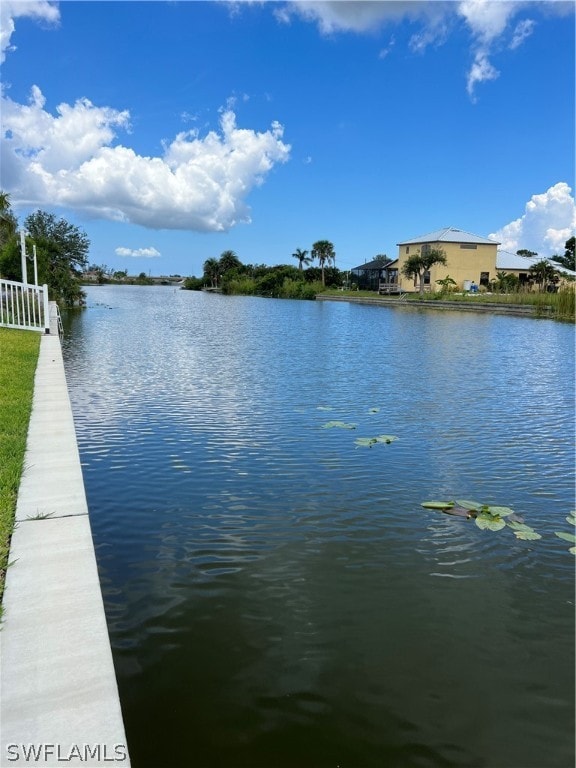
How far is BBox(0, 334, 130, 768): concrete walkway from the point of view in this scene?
224cm

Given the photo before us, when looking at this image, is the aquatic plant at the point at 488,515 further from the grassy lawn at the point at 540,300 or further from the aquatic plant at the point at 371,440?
the grassy lawn at the point at 540,300

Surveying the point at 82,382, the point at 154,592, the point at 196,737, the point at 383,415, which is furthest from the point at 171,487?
the point at 82,382

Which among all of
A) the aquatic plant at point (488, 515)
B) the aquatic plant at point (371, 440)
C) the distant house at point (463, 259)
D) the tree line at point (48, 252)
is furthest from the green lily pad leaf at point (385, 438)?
the distant house at point (463, 259)

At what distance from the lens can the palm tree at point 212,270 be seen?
148 m

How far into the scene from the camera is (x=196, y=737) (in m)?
2.91

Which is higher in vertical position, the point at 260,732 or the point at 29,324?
the point at 29,324

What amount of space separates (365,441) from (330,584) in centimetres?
403

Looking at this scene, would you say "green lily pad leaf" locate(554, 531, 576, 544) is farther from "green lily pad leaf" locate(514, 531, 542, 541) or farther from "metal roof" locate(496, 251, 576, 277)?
"metal roof" locate(496, 251, 576, 277)

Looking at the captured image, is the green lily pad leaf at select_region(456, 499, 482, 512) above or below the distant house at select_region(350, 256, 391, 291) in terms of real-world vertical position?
below

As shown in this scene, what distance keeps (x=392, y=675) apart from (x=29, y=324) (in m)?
16.9

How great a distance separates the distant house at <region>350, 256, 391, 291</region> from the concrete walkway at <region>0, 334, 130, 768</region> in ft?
302

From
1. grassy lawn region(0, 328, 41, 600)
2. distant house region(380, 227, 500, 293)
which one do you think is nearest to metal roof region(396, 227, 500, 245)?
distant house region(380, 227, 500, 293)

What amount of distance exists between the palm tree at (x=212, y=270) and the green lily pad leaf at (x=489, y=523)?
476 feet

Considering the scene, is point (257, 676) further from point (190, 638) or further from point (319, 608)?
point (319, 608)
